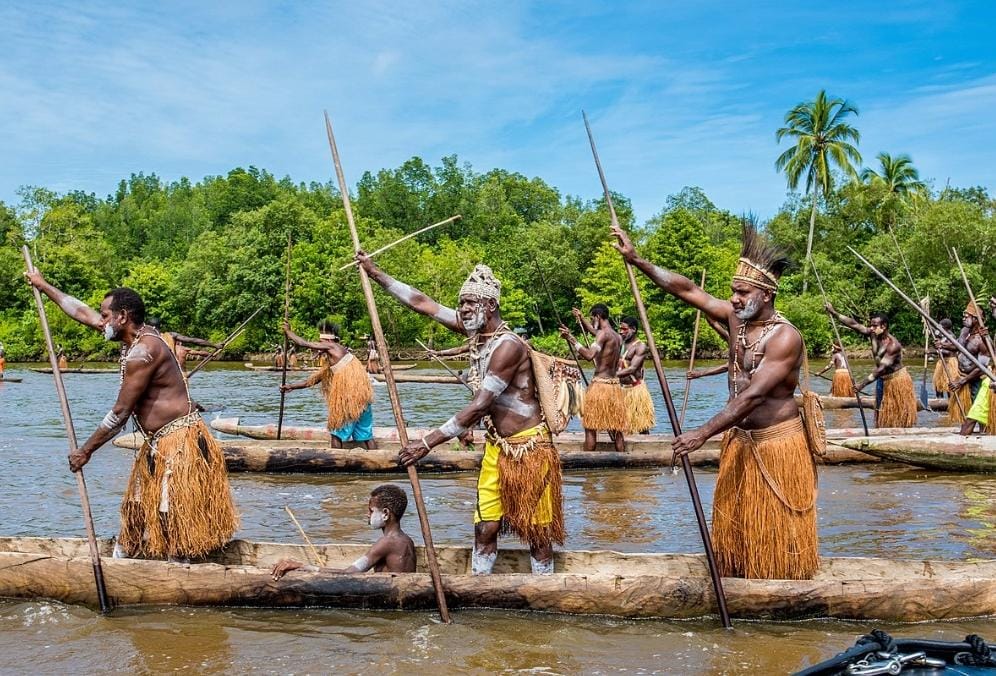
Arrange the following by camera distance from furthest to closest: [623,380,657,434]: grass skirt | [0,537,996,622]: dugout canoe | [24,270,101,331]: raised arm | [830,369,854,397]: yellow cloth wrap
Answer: [830,369,854,397]: yellow cloth wrap, [623,380,657,434]: grass skirt, [24,270,101,331]: raised arm, [0,537,996,622]: dugout canoe

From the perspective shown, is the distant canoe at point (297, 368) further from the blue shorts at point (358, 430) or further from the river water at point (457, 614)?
the blue shorts at point (358, 430)

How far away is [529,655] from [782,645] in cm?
129

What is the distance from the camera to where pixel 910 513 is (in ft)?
28.2

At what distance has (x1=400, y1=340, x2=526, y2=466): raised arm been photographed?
520cm

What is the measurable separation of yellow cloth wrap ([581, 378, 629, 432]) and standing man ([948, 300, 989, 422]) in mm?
4109

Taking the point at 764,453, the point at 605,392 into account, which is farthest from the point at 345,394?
the point at 764,453

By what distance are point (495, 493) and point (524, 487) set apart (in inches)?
7.6

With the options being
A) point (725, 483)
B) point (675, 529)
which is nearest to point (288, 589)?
point (725, 483)

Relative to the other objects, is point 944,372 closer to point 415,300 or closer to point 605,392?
point 605,392

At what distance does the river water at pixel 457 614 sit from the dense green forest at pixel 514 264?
29.1 metres

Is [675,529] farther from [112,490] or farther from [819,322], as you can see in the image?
[819,322]

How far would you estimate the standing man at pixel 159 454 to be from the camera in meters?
5.66

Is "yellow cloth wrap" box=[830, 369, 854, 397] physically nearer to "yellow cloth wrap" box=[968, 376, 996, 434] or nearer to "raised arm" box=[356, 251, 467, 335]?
"yellow cloth wrap" box=[968, 376, 996, 434]

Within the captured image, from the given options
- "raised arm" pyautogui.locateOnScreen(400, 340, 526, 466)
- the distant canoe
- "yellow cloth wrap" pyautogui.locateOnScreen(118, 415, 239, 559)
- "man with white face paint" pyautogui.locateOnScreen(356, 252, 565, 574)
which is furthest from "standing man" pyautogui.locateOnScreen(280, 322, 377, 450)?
the distant canoe
